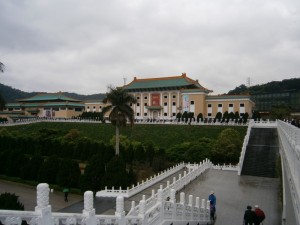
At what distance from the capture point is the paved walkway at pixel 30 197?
2128 centimetres

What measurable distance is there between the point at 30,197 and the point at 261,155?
2144 centimetres

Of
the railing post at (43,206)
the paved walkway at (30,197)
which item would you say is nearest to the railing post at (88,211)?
the railing post at (43,206)

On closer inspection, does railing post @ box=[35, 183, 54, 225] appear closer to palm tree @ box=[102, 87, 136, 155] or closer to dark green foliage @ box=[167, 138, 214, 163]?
palm tree @ box=[102, 87, 136, 155]

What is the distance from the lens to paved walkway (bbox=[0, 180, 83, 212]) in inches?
838

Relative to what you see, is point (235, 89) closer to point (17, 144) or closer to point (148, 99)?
point (148, 99)

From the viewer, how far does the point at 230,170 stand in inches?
1081

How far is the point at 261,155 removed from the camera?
2777 centimetres

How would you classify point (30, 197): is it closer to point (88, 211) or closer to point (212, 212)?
point (212, 212)

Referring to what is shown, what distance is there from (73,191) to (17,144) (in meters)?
20.1

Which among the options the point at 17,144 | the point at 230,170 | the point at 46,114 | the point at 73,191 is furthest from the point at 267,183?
the point at 46,114

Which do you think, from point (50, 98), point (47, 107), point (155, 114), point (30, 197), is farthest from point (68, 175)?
point (50, 98)

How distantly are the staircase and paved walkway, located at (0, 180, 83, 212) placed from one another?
49.1ft

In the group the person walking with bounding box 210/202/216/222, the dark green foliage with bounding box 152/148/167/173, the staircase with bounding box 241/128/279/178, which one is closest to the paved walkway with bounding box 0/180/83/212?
the dark green foliage with bounding box 152/148/167/173

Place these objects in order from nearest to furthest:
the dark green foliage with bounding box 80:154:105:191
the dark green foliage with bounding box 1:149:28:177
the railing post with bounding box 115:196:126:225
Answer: the railing post with bounding box 115:196:126:225 < the dark green foliage with bounding box 80:154:105:191 < the dark green foliage with bounding box 1:149:28:177
